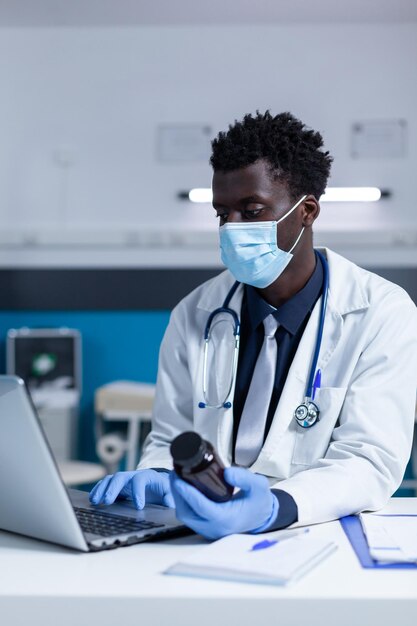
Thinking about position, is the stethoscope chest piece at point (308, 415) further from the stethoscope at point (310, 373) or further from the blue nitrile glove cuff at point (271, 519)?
the blue nitrile glove cuff at point (271, 519)

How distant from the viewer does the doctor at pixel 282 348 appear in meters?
1.38

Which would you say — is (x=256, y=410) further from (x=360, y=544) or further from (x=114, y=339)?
(x=114, y=339)

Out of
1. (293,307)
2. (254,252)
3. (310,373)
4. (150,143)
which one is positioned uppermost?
(150,143)

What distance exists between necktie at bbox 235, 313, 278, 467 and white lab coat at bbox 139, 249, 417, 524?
0.03 meters

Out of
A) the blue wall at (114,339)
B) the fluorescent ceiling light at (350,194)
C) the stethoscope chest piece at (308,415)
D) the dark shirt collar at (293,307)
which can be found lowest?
the blue wall at (114,339)

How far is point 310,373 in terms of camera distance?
1497 millimetres

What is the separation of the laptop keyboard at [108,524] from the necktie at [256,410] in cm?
46

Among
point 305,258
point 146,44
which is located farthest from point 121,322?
point 305,258

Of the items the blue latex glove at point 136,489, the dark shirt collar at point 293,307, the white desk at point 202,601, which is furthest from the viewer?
the dark shirt collar at point 293,307

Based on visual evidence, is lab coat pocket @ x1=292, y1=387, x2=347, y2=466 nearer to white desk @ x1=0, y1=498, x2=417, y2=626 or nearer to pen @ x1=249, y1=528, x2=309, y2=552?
pen @ x1=249, y1=528, x2=309, y2=552

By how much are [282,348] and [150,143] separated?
290 cm

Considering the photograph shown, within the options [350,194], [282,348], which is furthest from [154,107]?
[282,348]

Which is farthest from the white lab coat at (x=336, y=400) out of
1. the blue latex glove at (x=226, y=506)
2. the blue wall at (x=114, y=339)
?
the blue wall at (x=114, y=339)

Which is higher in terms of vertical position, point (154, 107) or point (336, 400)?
point (154, 107)
